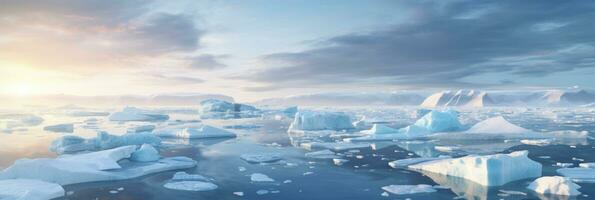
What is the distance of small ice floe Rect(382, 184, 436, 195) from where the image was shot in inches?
429

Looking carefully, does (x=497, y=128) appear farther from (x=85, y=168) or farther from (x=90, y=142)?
(x=85, y=168)

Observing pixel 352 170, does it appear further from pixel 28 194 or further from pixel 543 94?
pixel 543 94

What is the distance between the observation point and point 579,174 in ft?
41.7

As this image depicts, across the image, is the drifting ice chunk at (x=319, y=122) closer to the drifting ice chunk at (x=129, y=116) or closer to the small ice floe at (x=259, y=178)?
the small ice floe at (x=259, y=178)

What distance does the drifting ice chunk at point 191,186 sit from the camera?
11453 millimetres

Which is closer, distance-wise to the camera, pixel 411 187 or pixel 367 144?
pixel 411 187

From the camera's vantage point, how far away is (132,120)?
45.8m

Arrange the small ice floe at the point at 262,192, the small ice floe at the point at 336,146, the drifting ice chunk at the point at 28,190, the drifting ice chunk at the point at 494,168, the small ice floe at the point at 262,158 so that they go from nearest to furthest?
the drifting ice chunk at the point at 28,190 → the small ice floe at the point at 262,192 → the drifting ice chunk at the point at 494,168 → the small ice floe at the point at 262,158 → the small ice floe at the point at 336,146

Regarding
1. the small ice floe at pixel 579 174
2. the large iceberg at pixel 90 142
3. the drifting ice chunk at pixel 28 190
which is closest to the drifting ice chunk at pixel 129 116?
the large iceberg at pixel 90 142

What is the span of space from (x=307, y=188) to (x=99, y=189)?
5.02 metres

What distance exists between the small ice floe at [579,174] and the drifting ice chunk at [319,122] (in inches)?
734

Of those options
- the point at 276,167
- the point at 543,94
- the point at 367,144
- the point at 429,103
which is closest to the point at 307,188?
the point at 276,167

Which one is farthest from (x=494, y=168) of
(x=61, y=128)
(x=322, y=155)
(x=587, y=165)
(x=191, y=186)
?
(x=61, y=128)

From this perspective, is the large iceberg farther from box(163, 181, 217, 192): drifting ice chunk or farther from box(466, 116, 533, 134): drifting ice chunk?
box(466, 116, 533, 134): drifting ice chunk
